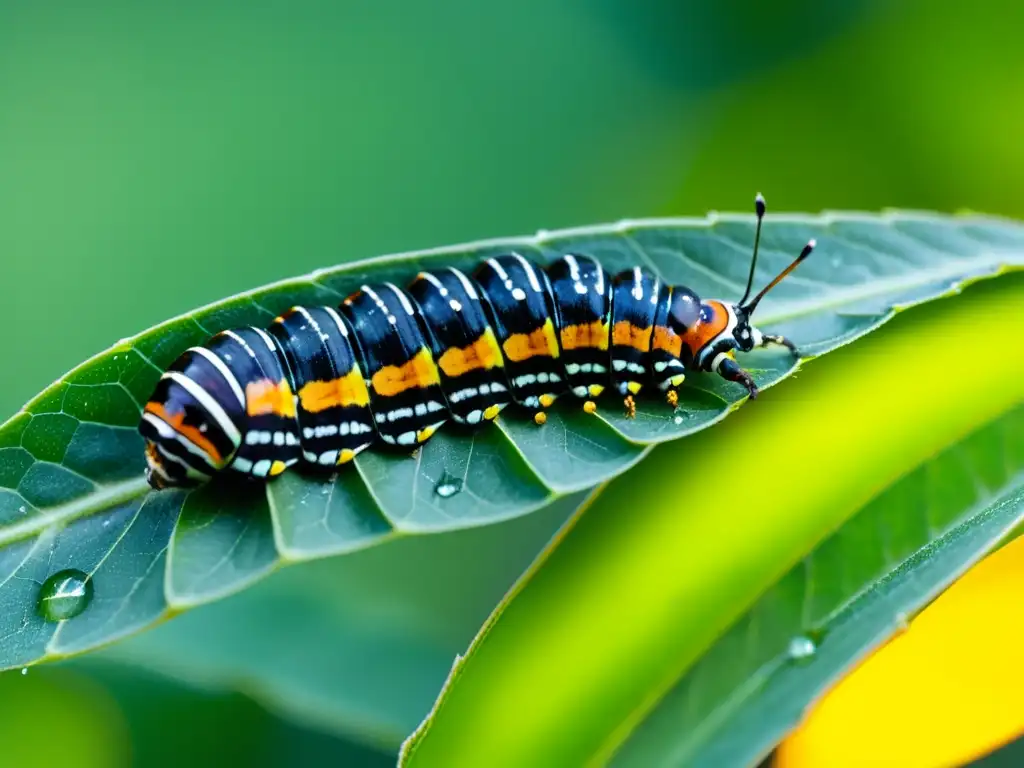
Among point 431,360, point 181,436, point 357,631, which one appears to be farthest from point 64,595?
point 431,360

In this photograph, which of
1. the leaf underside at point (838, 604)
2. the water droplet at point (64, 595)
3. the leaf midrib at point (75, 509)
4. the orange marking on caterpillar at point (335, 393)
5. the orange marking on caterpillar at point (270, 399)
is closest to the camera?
the leaf underside at point (838, 604)

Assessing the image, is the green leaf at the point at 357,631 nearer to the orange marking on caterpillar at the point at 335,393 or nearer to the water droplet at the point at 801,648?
the orange marking on caterpillar at the point at 335,393

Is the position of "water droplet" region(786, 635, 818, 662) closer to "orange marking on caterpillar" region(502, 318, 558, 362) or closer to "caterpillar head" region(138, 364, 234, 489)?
"orange marking on caterpillar" region(502, 318, 558, 362)

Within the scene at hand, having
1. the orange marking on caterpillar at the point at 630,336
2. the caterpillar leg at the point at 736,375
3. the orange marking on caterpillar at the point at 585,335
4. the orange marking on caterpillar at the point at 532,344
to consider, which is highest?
the orange marking on caterpillar at the point at 532,344

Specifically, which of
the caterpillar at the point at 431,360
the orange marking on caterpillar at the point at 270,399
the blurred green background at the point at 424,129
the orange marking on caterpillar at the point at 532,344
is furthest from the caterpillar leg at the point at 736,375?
the orange marking on caterpillar at the point at 270,399

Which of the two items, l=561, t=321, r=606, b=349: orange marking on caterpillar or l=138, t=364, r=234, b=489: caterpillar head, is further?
l=561, t=321, r=606, b=349: orange marking on caterpillar

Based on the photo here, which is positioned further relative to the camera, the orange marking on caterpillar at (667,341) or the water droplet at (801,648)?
the orange marking on caterpillar at (667,341)

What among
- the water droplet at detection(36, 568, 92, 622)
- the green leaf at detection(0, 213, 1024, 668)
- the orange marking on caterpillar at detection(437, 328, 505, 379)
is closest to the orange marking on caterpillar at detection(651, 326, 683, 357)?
the green leaf at detection(0, 213, 1024, 668)
